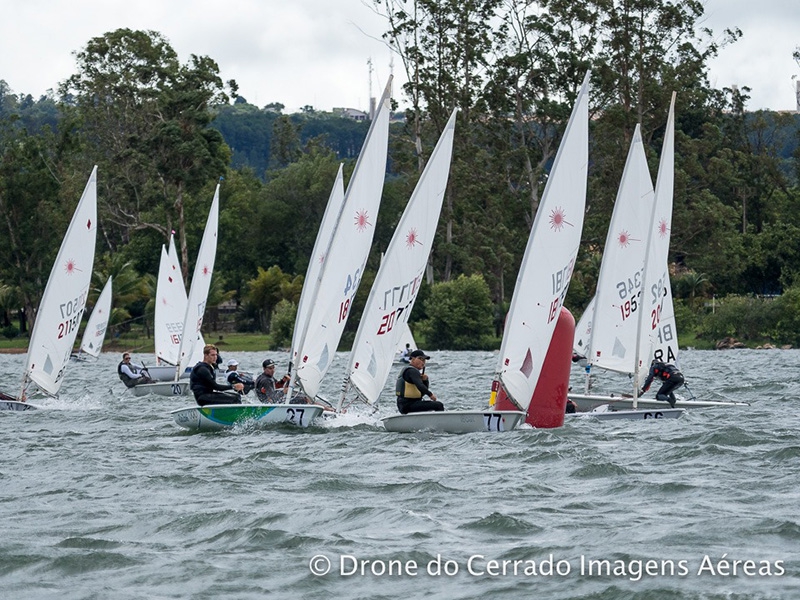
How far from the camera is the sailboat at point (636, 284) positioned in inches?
877

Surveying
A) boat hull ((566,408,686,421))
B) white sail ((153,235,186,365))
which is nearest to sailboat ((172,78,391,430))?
boat hull ((566,408,686,421))

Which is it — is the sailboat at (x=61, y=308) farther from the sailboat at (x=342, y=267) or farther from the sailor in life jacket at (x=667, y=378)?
the sailor in life jacket at (x=667, y=378)

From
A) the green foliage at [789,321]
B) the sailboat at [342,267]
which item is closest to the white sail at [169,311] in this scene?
the sailboat at [342,267]

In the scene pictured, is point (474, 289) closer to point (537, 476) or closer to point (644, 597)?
point (537, 476)

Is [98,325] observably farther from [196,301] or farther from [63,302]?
[63,302]

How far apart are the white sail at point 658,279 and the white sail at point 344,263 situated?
5.04 meters

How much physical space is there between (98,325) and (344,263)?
93.2 feet

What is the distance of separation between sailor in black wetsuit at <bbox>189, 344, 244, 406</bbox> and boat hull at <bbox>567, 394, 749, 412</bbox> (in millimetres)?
6117

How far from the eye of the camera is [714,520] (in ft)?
37.3

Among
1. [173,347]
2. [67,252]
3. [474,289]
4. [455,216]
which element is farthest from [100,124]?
[67,252]

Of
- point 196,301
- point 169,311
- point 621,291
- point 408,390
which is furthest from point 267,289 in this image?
point 408,390

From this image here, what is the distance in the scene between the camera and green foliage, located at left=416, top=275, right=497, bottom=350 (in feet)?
190

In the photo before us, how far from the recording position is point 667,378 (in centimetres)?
2150

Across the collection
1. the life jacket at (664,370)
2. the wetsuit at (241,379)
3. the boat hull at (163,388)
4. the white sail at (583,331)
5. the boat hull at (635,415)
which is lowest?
the boat hull at (163,388)
